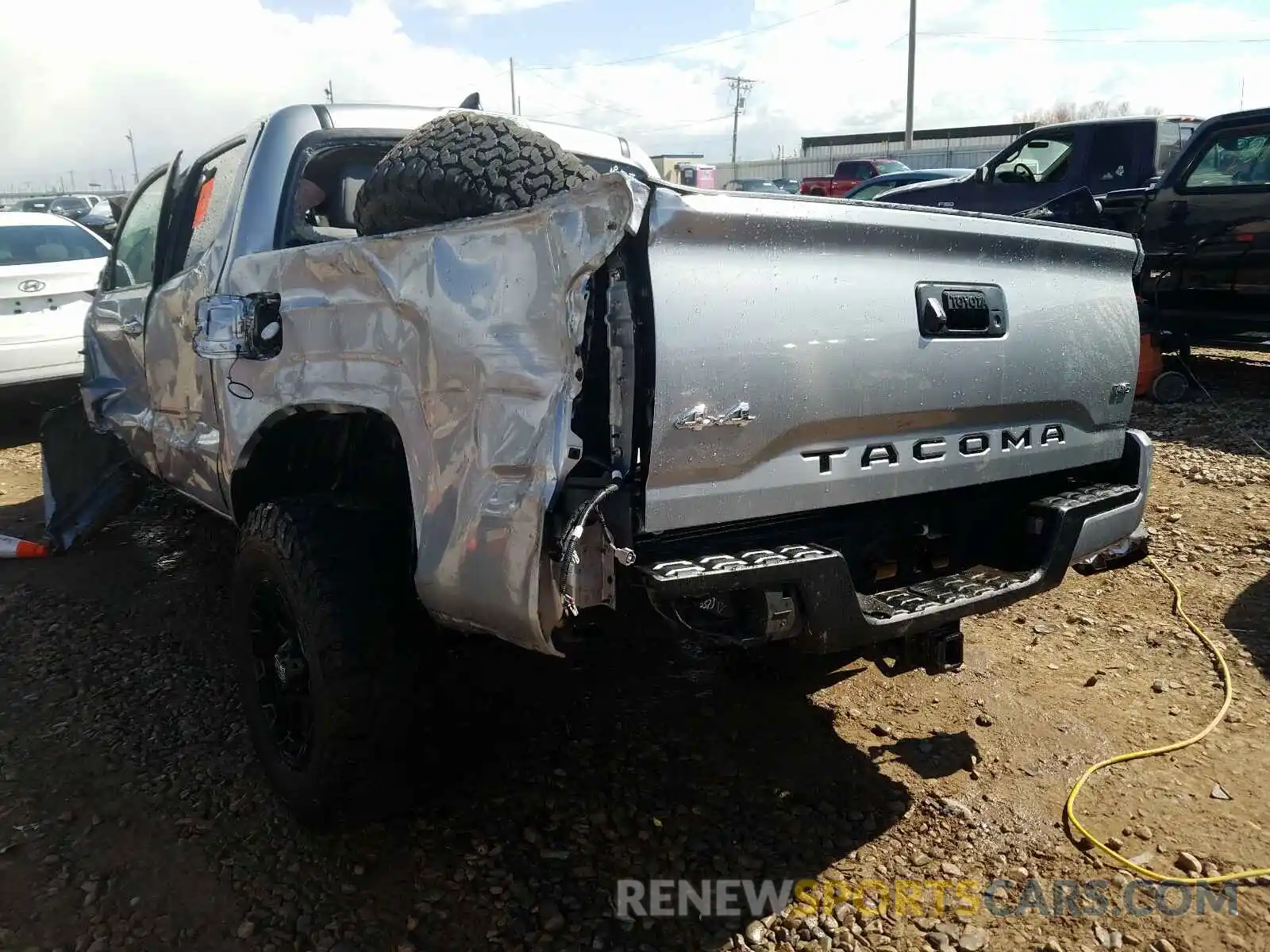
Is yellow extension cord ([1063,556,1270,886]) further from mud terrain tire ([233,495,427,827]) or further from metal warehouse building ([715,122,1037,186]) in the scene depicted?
metal warehouse building ([715,122,1037,186])

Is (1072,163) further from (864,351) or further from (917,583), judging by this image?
(864,351)

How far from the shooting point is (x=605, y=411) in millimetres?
2115

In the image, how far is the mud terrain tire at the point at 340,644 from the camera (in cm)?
251

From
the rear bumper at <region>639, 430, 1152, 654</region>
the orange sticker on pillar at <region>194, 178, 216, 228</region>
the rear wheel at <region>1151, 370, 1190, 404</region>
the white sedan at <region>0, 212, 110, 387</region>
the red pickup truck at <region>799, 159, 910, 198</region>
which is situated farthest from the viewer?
the red pickup truck at <region>799, 159, 910, 198</region>

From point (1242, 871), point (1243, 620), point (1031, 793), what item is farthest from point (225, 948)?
point (1243, 620)

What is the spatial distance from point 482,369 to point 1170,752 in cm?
251

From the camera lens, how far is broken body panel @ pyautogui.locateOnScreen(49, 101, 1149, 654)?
81.4 inches

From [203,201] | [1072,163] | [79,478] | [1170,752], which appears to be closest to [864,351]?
[1170,752]

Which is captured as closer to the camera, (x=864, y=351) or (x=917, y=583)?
(x=864, y=351)

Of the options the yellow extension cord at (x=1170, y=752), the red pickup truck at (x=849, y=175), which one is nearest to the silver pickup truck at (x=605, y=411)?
the yellow extension cord at (x=1170, y=752)

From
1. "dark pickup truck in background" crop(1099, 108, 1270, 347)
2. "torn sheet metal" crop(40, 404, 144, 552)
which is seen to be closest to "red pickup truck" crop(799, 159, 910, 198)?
"dark pickup truck in background" crop(1099, 108, 1270, 347)

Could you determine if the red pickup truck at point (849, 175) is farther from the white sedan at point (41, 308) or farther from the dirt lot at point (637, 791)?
the dirt lot at point (637, 791)

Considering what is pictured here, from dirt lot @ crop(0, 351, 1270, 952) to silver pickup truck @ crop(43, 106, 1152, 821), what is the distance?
324 mm

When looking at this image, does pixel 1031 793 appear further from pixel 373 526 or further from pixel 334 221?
pixel 334 221
